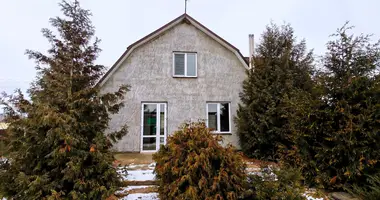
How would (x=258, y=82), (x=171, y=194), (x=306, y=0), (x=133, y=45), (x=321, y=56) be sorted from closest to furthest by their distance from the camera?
Answer: (x=171, y=194), (x=321, y=56), (x=258, y=82), (x=133, y=45), (x=306, y=0)

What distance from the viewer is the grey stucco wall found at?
8188 millimetres

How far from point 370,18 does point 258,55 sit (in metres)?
8.27

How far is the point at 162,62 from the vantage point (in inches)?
339

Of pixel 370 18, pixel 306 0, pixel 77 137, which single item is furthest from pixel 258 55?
pixel 370 18

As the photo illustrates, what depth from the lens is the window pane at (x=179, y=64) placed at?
343 inches

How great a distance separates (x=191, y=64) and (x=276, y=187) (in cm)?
668

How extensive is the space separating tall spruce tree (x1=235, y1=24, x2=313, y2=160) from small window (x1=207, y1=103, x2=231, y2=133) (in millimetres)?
624

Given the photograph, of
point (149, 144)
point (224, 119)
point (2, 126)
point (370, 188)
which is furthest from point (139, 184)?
point (224, 119)

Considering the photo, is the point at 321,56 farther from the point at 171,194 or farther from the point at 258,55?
the point at 171,194

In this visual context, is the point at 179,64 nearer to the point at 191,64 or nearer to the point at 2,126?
the point at 191,64

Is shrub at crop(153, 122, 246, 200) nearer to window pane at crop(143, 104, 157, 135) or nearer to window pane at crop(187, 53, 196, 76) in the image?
window pane at crop(143, 104, 157, 135)

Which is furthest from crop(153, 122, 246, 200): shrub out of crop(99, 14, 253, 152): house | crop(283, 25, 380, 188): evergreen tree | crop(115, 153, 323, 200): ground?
crop(99, 14, 253, 152): house

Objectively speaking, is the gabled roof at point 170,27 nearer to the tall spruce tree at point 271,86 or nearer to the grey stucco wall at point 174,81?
the grey stucco wall at point 174,81

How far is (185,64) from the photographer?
8.76 meters
